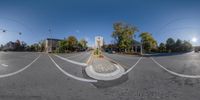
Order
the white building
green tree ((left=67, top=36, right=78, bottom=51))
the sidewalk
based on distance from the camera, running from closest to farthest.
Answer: the sidewalk < green tree ((left=67, top=36, right=78, bottom=51)) < the white building

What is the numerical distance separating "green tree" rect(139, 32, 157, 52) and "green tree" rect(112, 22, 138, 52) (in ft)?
2.28

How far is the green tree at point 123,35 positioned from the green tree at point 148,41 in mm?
695

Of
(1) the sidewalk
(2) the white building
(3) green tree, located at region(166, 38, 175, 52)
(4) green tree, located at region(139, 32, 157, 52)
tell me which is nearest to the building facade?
(2) the white building

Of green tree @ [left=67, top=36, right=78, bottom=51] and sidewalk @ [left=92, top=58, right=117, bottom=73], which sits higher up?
green tree @ [left=67, top=36, right=78, bottom=51]

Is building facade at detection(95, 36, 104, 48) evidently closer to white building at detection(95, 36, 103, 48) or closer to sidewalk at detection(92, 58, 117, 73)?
white building at detection(95, 36, 103, 48)

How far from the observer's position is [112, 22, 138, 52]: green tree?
8.63m

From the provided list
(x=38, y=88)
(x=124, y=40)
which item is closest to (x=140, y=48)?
(x=124, y=40)

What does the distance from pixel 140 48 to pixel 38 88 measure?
18.5 ft

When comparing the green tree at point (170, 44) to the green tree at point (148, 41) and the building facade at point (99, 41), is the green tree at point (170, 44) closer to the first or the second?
the green tree at point (148, 41)

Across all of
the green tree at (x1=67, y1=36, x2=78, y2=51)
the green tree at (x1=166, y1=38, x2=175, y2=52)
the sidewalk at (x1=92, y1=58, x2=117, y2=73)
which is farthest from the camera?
the green tree at (x1=67, y1=36, x2=78, y2=51)

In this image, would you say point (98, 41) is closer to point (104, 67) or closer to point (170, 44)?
point (104, 67)

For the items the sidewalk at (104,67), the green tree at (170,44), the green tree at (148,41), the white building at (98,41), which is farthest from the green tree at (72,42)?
the green tree at (170,44)

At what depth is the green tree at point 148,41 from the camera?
773cm

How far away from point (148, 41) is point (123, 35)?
1653 millimetres
